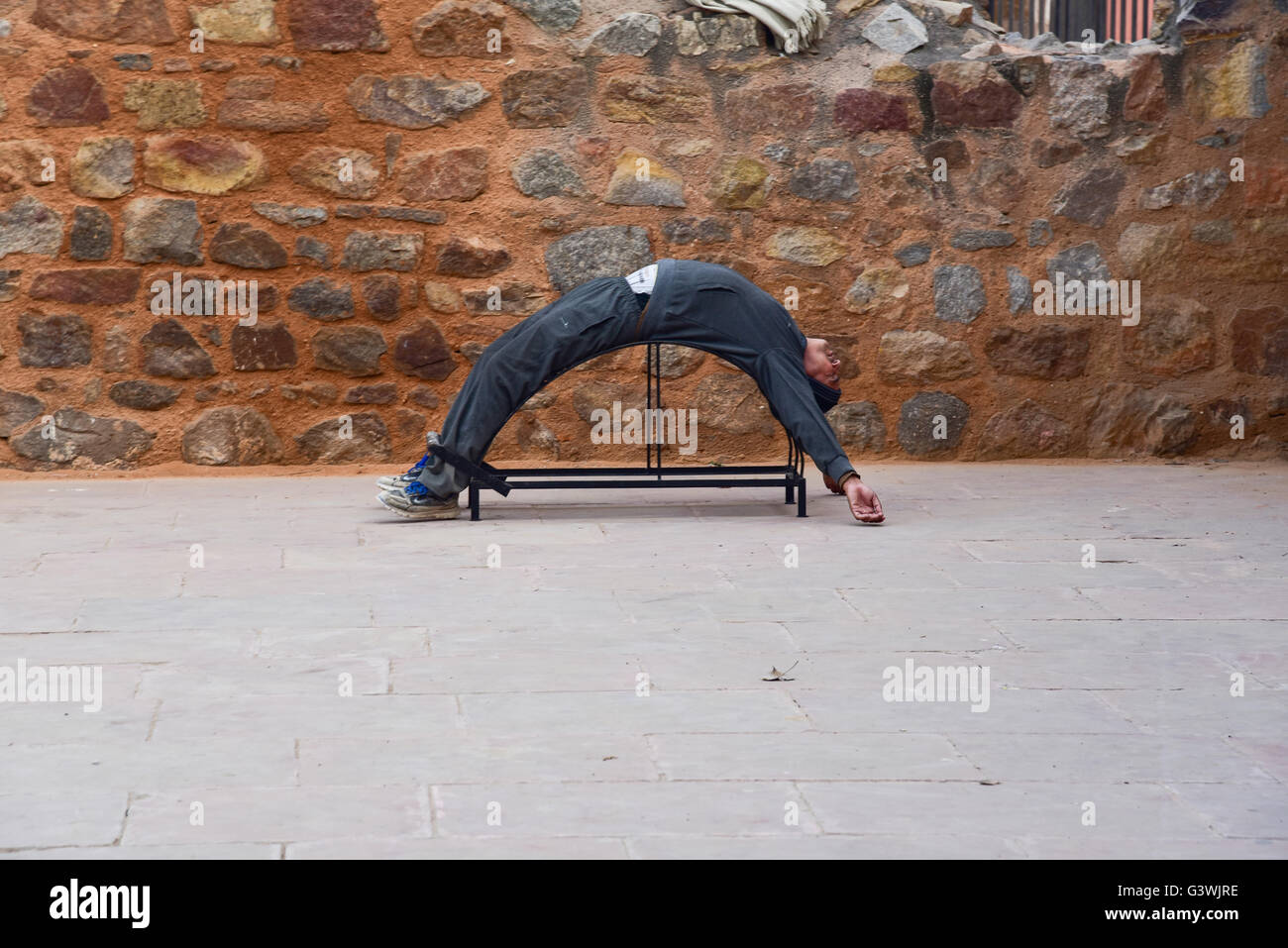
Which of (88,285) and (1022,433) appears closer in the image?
(88,285)

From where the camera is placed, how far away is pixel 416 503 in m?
4.81

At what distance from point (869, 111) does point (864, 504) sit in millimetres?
1829

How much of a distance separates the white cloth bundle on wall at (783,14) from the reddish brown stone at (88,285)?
2248 mm

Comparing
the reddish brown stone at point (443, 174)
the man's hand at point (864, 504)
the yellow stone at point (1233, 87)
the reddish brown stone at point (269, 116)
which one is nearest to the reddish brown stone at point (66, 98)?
the reddish brown stone at point (269, 116)

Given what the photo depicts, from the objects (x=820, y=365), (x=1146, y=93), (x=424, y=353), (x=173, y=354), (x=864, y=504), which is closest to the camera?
(x=864, y=504)

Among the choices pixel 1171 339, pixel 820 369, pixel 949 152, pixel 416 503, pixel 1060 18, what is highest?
pixel 1060 18

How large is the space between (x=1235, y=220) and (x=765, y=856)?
15.2ft

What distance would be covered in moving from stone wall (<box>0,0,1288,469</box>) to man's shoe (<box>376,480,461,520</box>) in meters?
0.98

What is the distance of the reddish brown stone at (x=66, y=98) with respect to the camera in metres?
5.53

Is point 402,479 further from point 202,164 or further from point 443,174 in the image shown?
point 202,164

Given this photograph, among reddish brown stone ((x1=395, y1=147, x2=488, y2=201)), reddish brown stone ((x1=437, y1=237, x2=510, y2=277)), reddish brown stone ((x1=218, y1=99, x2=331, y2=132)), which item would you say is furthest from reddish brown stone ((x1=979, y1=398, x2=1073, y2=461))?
reddish brown stone ((x1=218, y1=99, x2=331, y2=132))

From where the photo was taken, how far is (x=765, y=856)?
213 cm

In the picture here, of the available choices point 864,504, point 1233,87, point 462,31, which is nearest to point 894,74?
point 1233,87

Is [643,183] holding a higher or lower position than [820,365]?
higher
